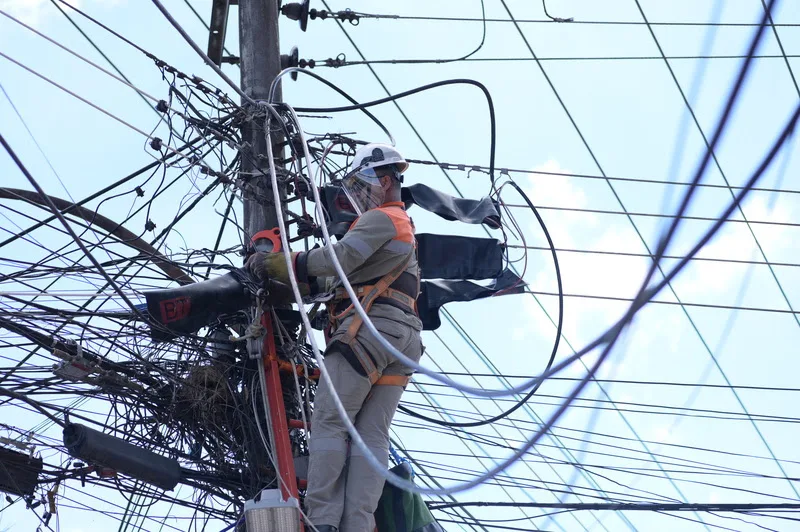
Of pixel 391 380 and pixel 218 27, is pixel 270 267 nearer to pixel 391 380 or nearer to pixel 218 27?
pixel 391 380

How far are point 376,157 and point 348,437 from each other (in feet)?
5.04

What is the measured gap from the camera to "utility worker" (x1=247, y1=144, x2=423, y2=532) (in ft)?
16.7

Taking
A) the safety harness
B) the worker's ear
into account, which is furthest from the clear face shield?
the safety harness

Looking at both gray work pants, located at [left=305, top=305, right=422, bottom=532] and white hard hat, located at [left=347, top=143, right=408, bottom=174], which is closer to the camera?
gray work pants, located at [left=305, top=305, right=422, bottom=532]

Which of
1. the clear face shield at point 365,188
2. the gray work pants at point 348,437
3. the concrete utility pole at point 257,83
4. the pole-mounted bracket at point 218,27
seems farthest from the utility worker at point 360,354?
the pole-mounted bracket at point 218,27

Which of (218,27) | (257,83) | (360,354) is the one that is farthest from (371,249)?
(218,27)

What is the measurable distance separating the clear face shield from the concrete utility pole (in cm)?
76

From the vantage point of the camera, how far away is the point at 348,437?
5234 mm

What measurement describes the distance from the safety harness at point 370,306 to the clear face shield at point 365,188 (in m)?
0.41

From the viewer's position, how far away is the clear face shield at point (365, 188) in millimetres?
5859

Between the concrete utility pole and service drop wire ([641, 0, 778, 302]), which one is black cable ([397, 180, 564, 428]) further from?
service drop wire ([641, 0, 778, 302])

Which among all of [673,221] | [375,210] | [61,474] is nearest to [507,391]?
[673,221]

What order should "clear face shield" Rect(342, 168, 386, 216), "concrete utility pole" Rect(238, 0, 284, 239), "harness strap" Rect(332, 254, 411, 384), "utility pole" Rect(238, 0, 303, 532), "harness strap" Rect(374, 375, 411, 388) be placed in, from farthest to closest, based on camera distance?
"concrete utility pole" Rect(238, 0, 284, 239) → "clear face shield" Rect(342, 168, 386, 216) → "harness strap" Rect(374, 375, 411, 388) → "harness strap" Rect(332, 254, 411, 384) → "utility pole" Rect(238, 0, 303, 532)

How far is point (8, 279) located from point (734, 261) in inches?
199
